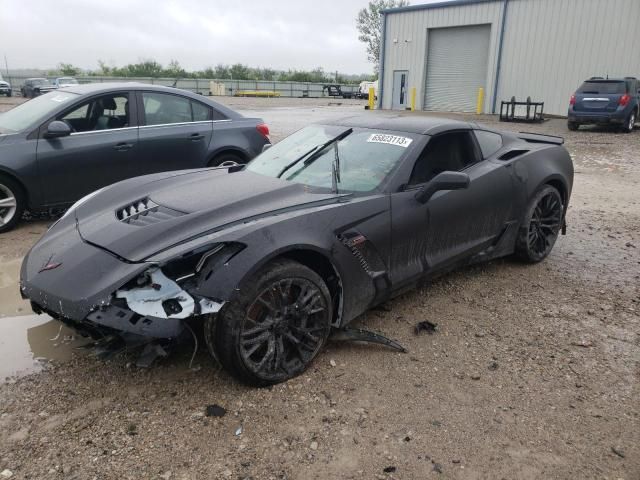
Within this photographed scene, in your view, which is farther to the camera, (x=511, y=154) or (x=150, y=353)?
(x=511, y=154)

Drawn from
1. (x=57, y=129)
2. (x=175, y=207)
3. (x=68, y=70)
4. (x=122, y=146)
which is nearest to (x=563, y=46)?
(x=122, y=146)

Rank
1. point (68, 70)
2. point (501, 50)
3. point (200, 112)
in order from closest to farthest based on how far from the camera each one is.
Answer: point (200, 112) < point (501, 50) < point (68, 70)

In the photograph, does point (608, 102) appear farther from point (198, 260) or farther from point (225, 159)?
point (198, 260)

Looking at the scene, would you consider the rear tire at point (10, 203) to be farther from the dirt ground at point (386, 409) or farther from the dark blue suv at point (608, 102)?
the dark blue suv at point (608, 102)

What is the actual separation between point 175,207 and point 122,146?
3298 mm

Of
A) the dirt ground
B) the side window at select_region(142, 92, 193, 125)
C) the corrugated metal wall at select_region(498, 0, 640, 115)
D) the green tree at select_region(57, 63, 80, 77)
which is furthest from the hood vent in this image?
the green tree at select_region(57, 63, 80, 77)

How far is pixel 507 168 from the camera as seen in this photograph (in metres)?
4.35

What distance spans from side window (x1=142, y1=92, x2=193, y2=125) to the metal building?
2026 centimetres

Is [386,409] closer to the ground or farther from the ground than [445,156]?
closer to the ground

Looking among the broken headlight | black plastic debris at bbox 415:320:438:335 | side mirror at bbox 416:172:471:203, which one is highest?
side mirror at bbox 416:172:471:203

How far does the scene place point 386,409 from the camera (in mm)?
2779

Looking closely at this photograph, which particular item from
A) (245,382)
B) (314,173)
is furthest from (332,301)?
(314,173)

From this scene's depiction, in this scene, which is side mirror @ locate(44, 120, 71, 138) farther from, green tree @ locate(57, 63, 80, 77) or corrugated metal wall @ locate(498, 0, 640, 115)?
green tree @ locate(57, 63, 80, 77)

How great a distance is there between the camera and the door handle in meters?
6.02
